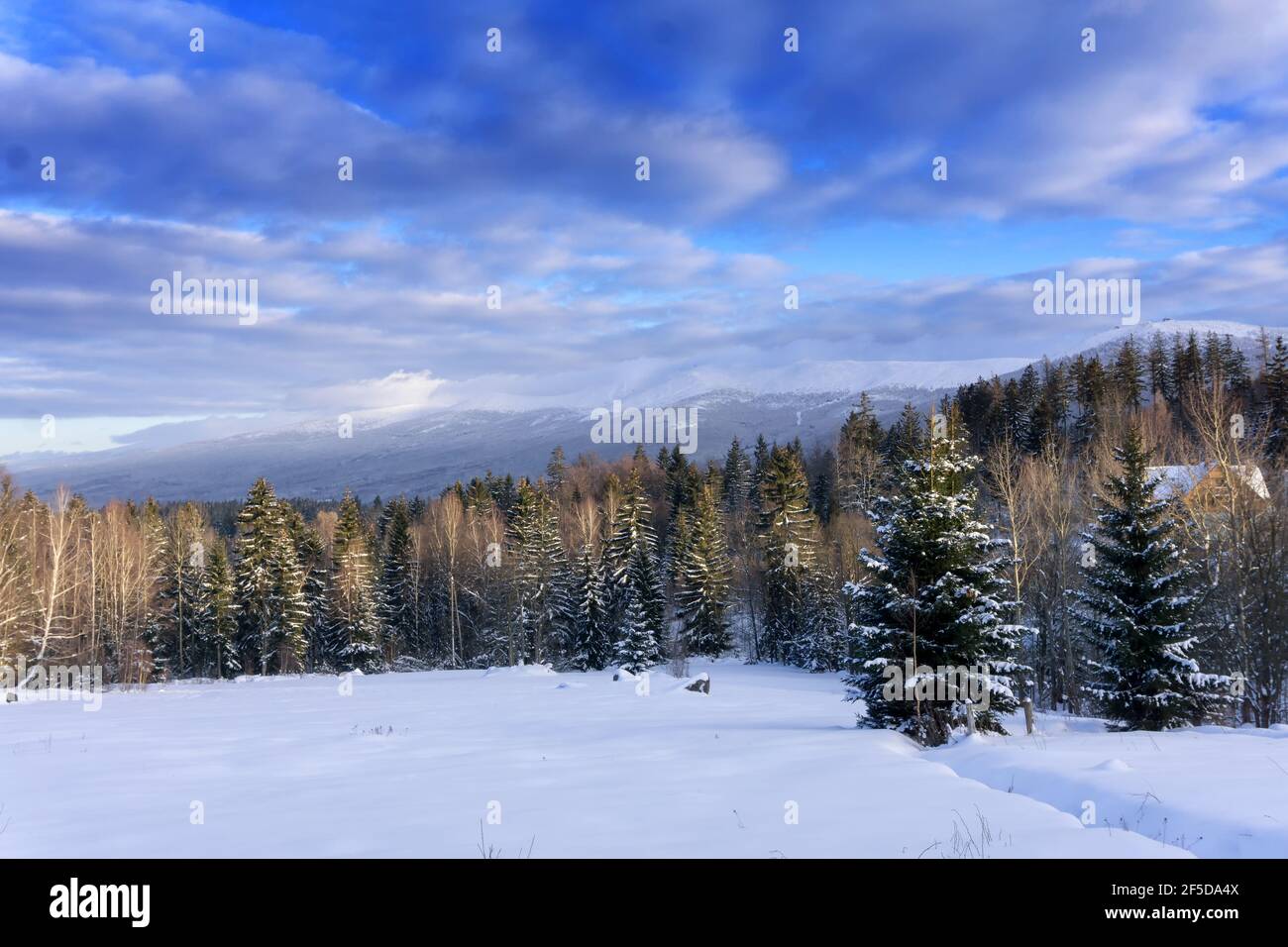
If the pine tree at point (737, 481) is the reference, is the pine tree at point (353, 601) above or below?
below

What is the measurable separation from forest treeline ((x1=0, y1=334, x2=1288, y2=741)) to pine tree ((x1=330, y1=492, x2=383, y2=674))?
0.68ft

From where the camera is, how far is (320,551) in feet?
214

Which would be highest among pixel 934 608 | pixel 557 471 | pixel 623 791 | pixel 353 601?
pixel 557 471

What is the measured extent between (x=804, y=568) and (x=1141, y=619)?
1305 inches

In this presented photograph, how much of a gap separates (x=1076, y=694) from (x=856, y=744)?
27.4 m

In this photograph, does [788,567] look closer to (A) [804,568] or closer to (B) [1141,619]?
(A) [804,568]

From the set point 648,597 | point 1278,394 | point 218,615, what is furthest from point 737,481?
point 218,615

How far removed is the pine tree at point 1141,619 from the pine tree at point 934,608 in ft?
20.7

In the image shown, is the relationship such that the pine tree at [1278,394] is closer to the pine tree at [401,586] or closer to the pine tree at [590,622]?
the pine tree at [590,622]

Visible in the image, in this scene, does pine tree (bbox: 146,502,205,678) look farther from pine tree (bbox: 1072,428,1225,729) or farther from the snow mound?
the snow mound

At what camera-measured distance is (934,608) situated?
1639 cm

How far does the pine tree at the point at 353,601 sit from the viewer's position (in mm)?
55000

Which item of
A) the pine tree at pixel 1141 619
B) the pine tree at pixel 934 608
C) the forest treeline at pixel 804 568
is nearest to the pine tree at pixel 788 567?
the forest treeline at pixel 804 568
